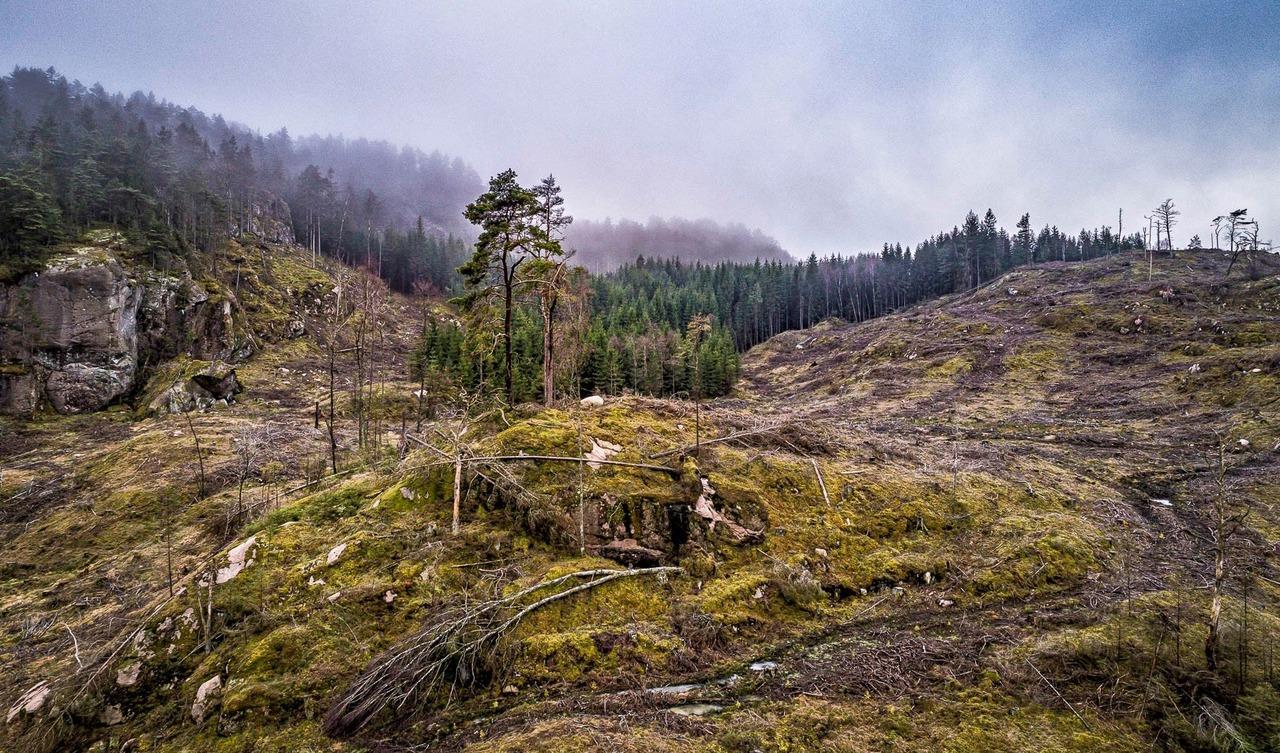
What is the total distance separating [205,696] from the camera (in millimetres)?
6738

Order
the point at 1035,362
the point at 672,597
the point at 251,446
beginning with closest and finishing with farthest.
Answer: the point at 672,597 < the point at 251,446 < the point at 1035,362

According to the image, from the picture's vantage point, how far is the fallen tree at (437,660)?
6445mm

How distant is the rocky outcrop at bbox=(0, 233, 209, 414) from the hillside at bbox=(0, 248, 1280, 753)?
24.1 meters

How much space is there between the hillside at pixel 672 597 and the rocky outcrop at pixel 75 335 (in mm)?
24141

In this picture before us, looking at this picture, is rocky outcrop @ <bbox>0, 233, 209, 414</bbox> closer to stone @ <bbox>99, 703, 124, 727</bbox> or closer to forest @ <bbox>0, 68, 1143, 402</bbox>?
forest @ <bbox>0, 68, 1143, 402</bbox>

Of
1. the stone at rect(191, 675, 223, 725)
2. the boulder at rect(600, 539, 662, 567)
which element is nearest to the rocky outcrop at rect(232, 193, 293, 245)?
the stone at rect(191, 675, 223, 725)

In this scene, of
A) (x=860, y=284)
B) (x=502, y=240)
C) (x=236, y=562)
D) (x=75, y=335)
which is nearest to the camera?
(x=236, y=562)

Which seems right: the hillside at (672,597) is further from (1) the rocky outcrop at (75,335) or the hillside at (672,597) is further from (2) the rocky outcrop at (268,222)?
(2) the rocky outcrop at (268,222)

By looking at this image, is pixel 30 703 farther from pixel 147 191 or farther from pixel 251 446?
pixel 147 191

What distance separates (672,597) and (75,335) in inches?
2180

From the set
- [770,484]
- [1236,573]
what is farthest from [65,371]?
[1236,573]

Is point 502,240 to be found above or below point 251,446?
above

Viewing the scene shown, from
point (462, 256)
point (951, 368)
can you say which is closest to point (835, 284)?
point (951, 368)

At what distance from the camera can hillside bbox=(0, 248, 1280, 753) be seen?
6.40 m
